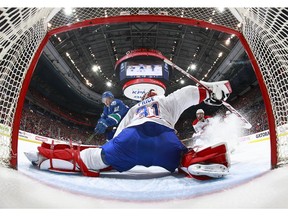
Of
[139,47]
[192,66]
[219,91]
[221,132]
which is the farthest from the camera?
[192,66]

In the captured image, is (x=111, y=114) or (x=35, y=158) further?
(x=111, y=114)

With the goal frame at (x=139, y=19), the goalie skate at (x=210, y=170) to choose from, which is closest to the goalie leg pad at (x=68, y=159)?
the goal frame at (x=139, y=19)

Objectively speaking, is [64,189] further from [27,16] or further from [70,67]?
[70,67]

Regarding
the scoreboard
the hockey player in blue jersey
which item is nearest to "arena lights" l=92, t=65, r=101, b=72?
the scoreboard

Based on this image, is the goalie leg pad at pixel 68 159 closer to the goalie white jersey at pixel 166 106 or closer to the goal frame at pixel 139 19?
the goal frame at pixel 139 19

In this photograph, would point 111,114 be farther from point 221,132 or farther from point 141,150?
point 221,132

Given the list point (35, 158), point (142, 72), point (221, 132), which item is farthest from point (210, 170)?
point (142, 72)

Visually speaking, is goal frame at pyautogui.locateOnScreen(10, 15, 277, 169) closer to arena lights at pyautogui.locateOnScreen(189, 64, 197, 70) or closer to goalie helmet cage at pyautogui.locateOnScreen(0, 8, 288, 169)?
goalie helmet cage at pyautogui.locateOnScreen(0, 8, 288, 169)
